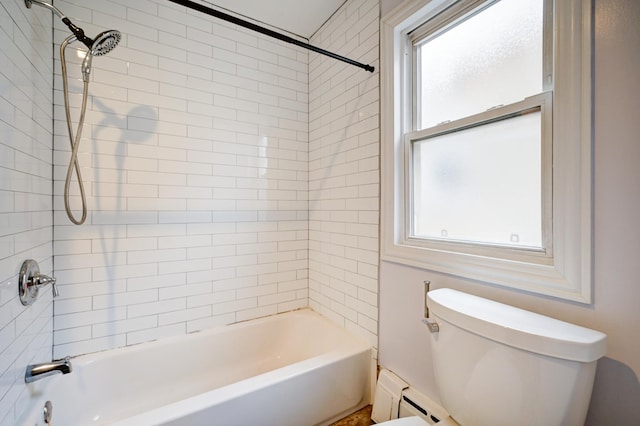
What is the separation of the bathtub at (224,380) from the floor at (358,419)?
31 mm

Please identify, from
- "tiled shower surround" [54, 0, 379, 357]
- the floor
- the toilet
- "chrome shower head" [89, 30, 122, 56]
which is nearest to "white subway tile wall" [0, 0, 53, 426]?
"tiled shower surround" [54, 0, 379, 357]

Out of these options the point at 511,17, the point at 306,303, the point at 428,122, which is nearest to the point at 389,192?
the point at 428,122

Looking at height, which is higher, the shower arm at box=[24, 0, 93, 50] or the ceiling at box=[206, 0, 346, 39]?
the ceiling at box=[206, 0, 346, 39]

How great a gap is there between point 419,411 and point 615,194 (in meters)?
1.14

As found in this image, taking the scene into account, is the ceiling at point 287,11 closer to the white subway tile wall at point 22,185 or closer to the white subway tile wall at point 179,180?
the white subway tile wall at point 179,180

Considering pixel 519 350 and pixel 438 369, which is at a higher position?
pixel 519 350

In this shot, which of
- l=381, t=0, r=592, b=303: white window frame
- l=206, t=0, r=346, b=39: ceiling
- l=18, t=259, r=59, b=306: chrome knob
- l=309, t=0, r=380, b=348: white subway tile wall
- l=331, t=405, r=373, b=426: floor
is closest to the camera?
l=381, t=0, r=592, b=303: white window frame

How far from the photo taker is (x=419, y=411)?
124cm

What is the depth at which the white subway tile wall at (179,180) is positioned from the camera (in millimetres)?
1479

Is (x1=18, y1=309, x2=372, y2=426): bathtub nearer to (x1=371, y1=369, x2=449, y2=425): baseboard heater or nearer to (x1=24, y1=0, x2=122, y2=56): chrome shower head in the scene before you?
(x1=371, y1=369, x2=449, y2=425): baseboard heater

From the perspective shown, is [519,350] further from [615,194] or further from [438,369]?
[615,194]

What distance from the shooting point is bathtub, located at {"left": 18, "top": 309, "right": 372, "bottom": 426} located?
1151 millimetres

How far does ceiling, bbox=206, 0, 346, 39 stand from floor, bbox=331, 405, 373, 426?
250cm

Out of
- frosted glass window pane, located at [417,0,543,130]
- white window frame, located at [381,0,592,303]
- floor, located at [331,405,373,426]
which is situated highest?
frosted glass window pane, located at [417,0,543,130]
